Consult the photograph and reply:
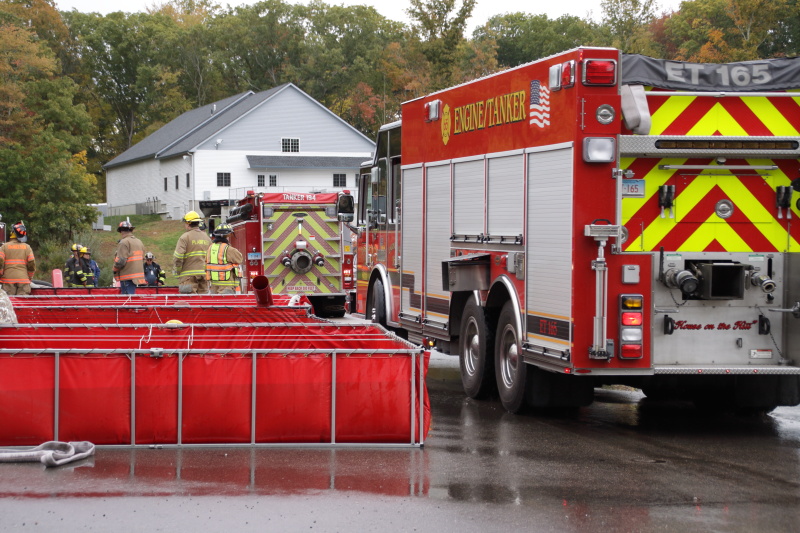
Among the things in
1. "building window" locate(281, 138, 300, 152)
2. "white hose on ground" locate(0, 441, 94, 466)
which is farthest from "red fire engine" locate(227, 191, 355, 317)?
"building window" locate(281, 138, 300, 152)

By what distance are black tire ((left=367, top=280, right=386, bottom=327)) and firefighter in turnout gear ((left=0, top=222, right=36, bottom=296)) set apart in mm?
5638

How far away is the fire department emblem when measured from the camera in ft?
39.7

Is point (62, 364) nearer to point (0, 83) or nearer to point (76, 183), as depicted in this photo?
point (76, 183)

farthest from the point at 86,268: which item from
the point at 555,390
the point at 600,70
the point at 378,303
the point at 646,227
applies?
the point at 600,70

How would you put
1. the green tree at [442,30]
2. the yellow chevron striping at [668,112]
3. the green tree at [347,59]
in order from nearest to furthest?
the yellow chevron striping at [668,112], the green tree at [442,30], the green tree at [347,59]

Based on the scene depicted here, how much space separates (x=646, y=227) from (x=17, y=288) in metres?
11.5

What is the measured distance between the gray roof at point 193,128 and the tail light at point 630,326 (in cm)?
5416

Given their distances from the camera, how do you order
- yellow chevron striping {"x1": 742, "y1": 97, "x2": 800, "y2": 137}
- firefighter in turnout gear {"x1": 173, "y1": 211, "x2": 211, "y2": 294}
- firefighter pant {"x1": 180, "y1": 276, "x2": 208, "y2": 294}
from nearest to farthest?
yellow chevron striping {"x1": 742, "y1": 97, "x2": 800, "y2": 137}, firefighter in turnout gear {"x1": 173, "y1": 211, "x2": 211, "y2": 294}, firefighter pant {"x1": 180, "y1": 276, "x2": 208, "y2": 294}

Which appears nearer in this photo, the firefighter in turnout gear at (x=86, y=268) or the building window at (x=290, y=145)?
the firefighter in turnout gear at (x=86, y=268)

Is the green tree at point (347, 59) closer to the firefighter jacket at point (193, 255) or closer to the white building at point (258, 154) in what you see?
the white building at point (258, 154)

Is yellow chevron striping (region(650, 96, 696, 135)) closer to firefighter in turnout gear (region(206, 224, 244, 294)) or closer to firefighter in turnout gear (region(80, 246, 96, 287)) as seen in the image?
firefighter in turnout gear (region(206, 224, 244, 294))

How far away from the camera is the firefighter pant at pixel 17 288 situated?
57.6 ft

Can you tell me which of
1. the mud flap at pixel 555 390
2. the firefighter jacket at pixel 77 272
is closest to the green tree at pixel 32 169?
the firefighter jacket at pixel 77 272

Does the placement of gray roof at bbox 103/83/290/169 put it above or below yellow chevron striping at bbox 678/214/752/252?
above
